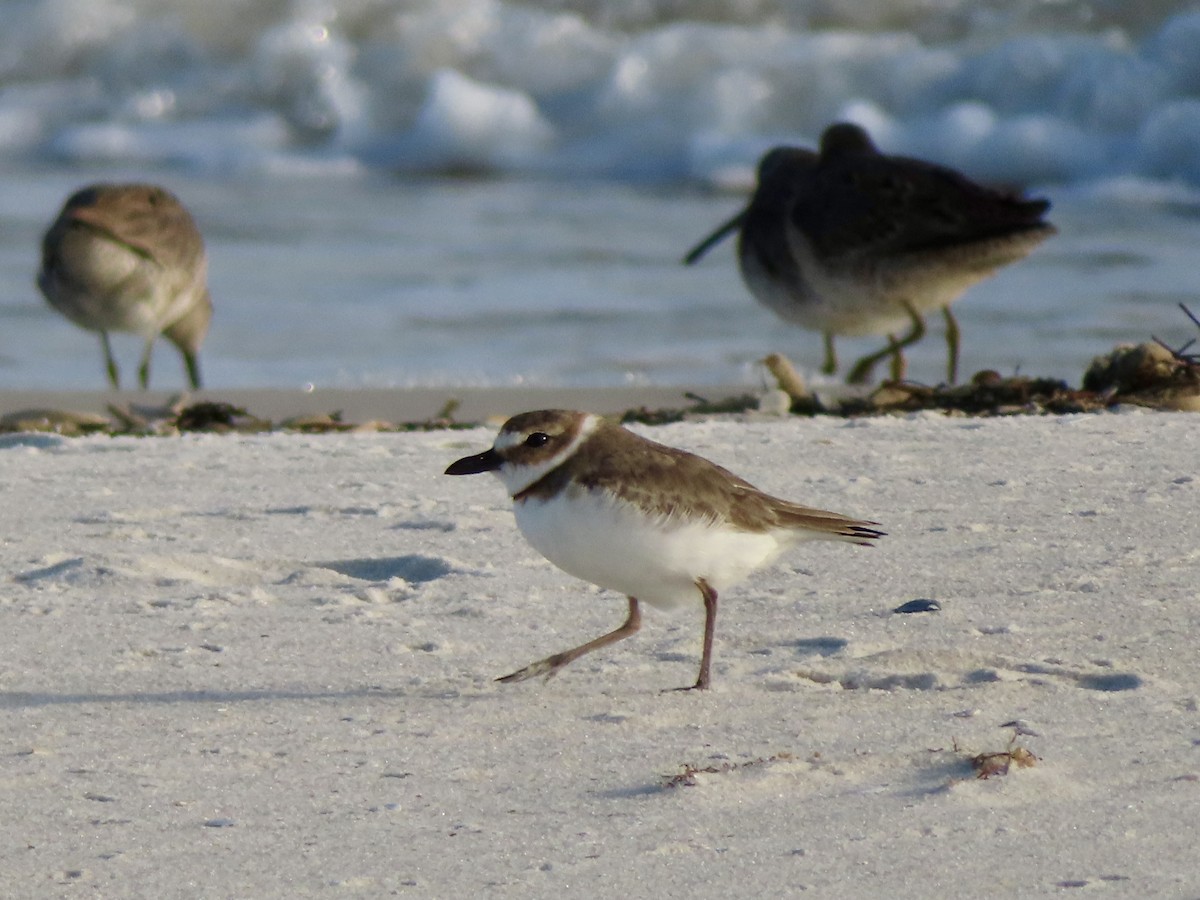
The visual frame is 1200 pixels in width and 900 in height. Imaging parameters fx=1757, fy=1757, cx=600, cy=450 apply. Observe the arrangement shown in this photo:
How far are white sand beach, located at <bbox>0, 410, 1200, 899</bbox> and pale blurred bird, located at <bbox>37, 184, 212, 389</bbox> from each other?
3.70 m

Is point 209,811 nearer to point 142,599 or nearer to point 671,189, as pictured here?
point 142,599

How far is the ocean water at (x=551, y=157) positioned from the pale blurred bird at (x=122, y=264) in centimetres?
47

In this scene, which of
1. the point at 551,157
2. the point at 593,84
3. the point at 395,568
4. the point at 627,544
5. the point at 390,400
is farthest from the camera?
the point at 593,84

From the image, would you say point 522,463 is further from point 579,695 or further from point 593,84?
point 593,84

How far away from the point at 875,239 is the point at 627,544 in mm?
4431

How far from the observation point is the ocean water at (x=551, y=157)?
963 cm

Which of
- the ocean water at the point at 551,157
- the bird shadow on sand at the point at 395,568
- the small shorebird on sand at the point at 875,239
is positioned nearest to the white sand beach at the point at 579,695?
the bird shadow on sand at the point at 395,568

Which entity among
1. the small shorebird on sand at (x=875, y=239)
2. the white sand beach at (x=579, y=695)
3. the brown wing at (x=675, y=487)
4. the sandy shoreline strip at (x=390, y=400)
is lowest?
the white sand beach at (x=579, y=695)

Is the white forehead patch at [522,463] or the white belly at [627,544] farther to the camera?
the white forehead patch at [522,463]

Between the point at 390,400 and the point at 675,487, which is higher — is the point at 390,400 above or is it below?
above

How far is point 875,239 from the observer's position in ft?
24.2

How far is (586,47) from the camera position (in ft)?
→ 60.8

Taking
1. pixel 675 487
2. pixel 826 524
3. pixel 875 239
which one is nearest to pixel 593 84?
pixel 875 239

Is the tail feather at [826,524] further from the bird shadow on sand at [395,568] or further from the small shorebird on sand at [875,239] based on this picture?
the small shorebird on sand at [875,239]
